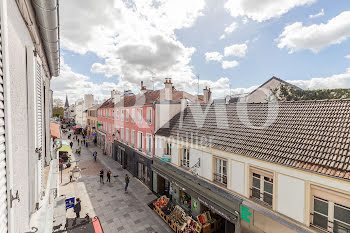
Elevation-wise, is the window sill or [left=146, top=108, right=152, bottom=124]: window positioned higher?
[left=146, top=108, right=152, bottom=124]: window

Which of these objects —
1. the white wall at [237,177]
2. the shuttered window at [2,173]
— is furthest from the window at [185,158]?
the shuttered window at [2,173]

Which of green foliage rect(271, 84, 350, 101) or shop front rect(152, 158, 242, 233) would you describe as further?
green foliage rect(271, 84, 350, 101)

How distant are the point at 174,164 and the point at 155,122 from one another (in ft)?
14.3

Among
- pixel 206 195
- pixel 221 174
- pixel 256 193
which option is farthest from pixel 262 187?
pixel 206 195

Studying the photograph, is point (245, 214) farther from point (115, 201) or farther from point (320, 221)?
point (115, 201)

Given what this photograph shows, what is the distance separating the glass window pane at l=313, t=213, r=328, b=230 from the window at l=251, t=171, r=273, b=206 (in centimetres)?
158

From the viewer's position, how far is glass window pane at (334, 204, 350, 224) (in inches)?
233

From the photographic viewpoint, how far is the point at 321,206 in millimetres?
6504

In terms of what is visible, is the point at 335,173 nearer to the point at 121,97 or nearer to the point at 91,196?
the point at 91,196

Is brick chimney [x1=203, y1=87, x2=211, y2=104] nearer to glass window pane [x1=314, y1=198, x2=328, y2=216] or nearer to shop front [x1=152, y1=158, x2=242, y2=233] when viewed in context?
shop front [x1=152, y1=158, x2=242, y2=233]

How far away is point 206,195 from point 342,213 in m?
6.08

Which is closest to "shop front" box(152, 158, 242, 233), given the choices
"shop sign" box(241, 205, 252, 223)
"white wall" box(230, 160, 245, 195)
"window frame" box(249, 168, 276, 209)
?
"shop sign" box(241, 205, 252, 223)

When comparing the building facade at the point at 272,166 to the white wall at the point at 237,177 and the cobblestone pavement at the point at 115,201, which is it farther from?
the cobblestone pavement at the point at 115,201

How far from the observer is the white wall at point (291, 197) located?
22.2 ft
